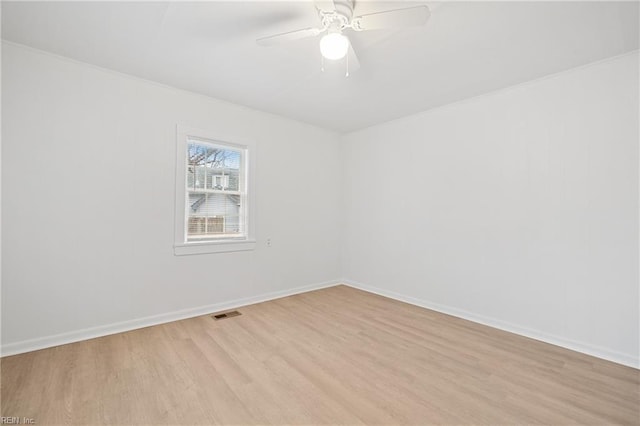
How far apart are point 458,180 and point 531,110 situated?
103 cm

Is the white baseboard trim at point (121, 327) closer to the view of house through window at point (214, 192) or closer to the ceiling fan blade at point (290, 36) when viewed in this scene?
the view of house through window at point (214, 192)

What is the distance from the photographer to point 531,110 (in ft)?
9.95

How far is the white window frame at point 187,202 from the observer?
339 cm

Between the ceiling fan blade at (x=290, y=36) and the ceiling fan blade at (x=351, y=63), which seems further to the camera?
the ceiling fan blade at (x=351, y=63)

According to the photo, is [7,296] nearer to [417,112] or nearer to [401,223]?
[401,223]

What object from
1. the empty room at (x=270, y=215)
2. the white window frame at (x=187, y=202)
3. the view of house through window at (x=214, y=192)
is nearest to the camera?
the empty room at (x=270, y=215)

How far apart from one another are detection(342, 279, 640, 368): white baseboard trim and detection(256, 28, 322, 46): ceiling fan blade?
135 inches

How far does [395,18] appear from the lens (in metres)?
1.79

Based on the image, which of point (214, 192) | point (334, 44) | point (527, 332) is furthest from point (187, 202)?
point (527, 332)

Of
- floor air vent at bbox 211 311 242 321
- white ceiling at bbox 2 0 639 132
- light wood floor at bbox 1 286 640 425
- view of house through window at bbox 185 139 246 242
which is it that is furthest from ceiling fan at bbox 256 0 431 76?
floor air vent at bbox 211 311 242 321

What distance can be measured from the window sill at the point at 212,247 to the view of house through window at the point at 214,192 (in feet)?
0.36

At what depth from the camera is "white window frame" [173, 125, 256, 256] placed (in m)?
3.39

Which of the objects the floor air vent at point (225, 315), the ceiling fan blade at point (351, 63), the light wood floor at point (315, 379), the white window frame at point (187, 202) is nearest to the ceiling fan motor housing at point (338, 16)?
the ceiling fan blade at point (351, 63)

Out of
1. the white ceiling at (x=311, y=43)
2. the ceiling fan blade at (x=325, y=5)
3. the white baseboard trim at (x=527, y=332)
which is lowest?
the white baseboard trim at (x=527, y=332)
